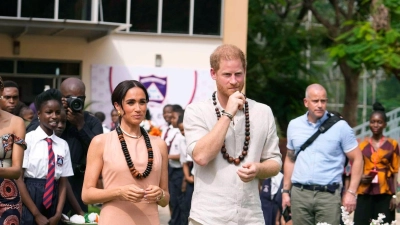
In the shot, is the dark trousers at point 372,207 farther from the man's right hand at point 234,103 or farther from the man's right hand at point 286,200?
the man's right hand at point 234,103

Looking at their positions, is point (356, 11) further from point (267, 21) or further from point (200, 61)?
point (200, 61)

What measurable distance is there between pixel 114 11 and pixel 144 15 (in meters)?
1.04

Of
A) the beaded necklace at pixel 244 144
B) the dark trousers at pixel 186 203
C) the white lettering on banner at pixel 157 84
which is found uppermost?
the white lettering on banner at pixel 157 84

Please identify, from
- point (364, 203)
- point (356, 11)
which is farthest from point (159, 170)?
point (356, 11)

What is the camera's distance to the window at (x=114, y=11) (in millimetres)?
27547

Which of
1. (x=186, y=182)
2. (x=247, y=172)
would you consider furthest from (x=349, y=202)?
(x=186, y=182)

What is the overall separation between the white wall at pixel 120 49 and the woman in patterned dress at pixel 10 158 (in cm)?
2058

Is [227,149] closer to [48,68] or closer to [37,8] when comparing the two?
[37,8]

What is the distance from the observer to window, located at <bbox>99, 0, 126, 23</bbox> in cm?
2755

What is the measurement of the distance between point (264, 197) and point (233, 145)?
7.61 meters

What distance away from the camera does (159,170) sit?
6262 mm

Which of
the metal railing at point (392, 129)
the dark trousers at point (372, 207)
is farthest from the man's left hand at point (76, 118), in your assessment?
the metal railing at point (392, 129)

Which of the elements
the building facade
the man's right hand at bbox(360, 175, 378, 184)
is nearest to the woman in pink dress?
the man's right hand at bbox(360, 175, 378, 184)

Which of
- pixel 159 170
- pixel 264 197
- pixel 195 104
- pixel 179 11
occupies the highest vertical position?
pixel 179 11
